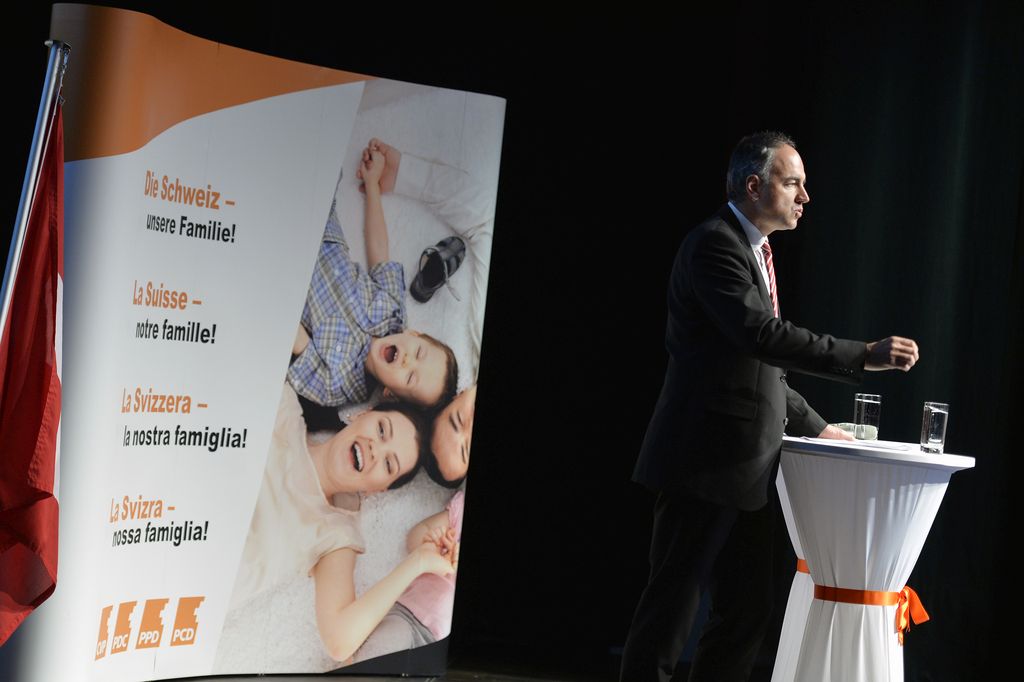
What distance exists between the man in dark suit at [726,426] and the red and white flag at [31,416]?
138 cm

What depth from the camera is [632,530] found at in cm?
454

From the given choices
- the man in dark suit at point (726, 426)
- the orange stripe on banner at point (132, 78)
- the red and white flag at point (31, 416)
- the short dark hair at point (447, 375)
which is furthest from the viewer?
the short dark hair at point (447, 375)

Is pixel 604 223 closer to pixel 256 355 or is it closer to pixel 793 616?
pixel 256 355

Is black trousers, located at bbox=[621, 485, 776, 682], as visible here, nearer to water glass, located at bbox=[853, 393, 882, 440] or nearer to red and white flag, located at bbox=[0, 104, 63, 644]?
water glass, located at bbox=[853, 393, 882, 440]

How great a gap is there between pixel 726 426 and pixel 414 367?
1199mm

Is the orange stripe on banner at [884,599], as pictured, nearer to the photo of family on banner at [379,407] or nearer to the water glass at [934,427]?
the water glass at [934,427]

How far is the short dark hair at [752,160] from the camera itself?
9.84 ft

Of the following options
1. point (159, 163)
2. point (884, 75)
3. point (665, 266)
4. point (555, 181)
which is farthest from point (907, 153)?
point (159, 163)

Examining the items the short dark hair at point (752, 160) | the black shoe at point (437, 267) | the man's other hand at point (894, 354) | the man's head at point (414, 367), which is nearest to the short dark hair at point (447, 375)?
the man's head at point (414, 367)

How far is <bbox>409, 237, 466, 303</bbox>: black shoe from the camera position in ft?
12.3

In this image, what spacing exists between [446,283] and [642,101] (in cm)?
126

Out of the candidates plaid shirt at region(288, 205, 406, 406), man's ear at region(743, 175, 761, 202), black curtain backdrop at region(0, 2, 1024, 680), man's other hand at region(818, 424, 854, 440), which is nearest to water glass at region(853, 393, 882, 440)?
man's other hand at region(818, 424, 854, 440)

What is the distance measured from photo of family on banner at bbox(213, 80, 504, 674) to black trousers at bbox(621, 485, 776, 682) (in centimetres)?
103

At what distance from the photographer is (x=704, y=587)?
115 inches
